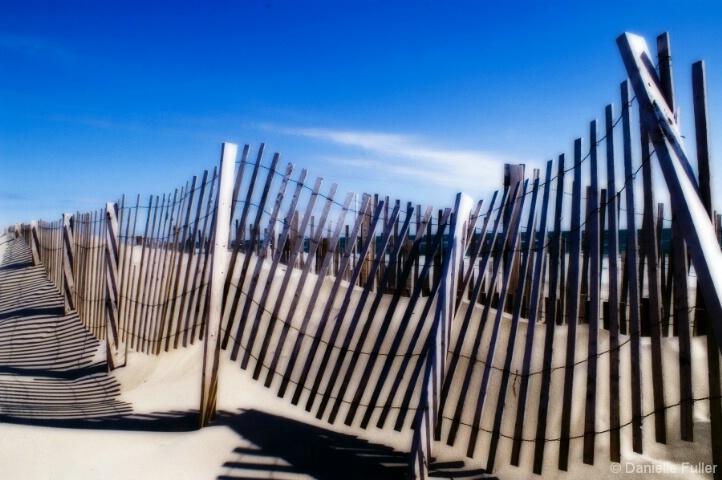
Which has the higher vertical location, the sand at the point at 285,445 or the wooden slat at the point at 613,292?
the wooden slat at the point at 613,292

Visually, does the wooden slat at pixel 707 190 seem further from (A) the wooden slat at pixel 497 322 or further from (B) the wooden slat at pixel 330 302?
(B) the wooden slat at pixel 330 302

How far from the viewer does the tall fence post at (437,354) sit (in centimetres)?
284

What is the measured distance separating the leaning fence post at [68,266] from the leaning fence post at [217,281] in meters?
5.96

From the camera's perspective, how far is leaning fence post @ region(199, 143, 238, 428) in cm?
407

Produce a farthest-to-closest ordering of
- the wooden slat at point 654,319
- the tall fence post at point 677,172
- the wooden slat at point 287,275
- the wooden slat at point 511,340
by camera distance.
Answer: the wooden slat at point 287,275
the wooden slat at point 511,340
the wooden slat at point 654,319
the tall fence post at point 677,172

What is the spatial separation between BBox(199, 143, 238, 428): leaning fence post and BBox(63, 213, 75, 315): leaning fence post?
596 centimetres

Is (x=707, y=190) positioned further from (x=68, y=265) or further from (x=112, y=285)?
(x=68, y=265)

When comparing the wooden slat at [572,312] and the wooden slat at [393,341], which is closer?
the wooden slat at [572,312]

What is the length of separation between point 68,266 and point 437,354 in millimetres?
8188

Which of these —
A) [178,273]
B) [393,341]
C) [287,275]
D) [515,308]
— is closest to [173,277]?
[178,273]

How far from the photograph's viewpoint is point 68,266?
29.1ft

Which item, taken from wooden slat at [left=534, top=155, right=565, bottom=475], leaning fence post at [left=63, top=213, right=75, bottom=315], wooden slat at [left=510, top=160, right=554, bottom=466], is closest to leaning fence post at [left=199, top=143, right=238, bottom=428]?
wooden slat at [left=510, top=160, right=554, bottom=466]

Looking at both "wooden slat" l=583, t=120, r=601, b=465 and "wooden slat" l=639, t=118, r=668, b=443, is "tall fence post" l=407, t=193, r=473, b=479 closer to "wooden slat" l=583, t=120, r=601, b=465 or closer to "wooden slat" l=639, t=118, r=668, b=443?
"wooden slat" l=583, t=120, r=601, b=465

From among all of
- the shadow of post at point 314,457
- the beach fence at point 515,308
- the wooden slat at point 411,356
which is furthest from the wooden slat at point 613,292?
the wooden slat at point 411,356
